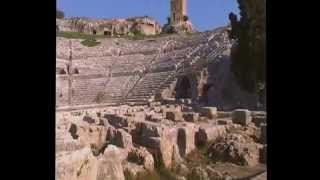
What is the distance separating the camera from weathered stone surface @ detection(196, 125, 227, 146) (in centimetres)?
604

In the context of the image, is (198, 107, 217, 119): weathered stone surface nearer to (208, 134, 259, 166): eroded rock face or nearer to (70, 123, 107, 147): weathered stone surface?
(208, 134, 259, 166): eroded rock face

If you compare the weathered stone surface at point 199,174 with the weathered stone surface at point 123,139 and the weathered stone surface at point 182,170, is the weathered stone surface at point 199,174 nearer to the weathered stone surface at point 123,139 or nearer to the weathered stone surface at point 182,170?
the weathered stone surface at point 182,170

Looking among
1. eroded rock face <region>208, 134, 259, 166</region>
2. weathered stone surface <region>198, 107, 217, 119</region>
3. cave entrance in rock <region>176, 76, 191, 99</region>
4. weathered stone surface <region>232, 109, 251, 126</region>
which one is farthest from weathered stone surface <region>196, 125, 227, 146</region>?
cave entrance in rock <region>176, 76, 191, 99</region>

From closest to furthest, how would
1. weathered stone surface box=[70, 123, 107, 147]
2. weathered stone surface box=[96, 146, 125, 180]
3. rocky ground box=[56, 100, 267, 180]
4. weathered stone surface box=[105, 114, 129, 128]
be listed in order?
1. rocky ground box=[56, 100, 267, 180]
2. weathered stone surface box=[96, 146, 125, 180]
3. weathered stone surface box=[70, 123, 107, 147]
4. weathered stone surface box=[105, 114, 129, 128]

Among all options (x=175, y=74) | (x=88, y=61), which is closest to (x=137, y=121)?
(x=175, y=74)

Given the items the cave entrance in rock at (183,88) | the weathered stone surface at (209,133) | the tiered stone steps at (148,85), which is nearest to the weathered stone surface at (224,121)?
the weathered stone surface at (209,133)

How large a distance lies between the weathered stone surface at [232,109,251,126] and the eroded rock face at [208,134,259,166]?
227 mm

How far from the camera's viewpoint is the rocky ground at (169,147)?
16.1 feet
